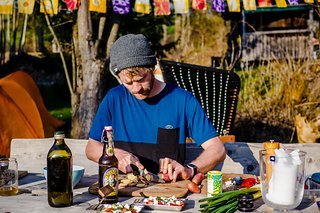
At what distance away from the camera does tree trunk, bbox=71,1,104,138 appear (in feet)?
21.9

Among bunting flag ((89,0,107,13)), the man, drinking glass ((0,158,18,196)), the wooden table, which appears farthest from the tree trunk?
drinking glass ((0,158,18,196))

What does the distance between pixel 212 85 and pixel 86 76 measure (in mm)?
1592

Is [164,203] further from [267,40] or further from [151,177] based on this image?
[267,40]

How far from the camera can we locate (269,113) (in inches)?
324

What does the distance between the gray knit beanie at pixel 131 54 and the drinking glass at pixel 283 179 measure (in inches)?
37.6

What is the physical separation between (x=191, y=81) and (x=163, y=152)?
2904mm

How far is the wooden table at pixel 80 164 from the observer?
2625 mm

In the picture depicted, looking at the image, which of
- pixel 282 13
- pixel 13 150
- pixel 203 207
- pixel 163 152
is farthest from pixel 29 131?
pixel 282 13

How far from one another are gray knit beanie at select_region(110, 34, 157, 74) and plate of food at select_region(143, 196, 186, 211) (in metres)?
0.83

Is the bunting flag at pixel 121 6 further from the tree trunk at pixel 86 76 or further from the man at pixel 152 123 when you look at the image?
the man at pixel 152 123

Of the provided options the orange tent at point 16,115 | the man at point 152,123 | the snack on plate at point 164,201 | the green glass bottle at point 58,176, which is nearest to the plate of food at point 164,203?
the snack on plate at point 164,201

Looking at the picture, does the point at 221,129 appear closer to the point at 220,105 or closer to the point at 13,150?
the point at 220,105

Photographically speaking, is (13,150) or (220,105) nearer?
(13,150)

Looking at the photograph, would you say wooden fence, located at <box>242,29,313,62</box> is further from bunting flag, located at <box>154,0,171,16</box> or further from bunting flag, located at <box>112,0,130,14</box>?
bunting flag, located at <box>112,0,130,14</box>
